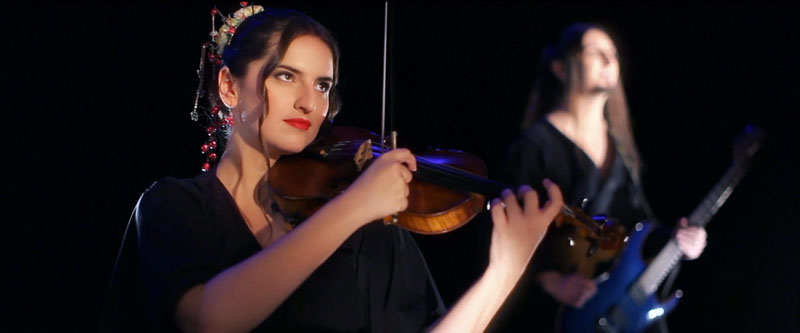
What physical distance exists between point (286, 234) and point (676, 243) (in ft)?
4.30

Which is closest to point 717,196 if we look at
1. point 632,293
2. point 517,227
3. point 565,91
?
point 632,293

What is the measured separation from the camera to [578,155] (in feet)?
6.34

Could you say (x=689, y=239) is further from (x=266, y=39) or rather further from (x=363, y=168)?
(x=266, y=39)

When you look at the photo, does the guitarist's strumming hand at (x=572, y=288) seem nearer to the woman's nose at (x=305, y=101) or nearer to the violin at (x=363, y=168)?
the violin at (x=363, y=168)

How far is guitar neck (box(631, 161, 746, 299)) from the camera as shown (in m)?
1.89

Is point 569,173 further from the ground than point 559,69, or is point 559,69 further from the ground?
point 559,69

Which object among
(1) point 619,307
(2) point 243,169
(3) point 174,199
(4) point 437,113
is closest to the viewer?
(3) point 174,199

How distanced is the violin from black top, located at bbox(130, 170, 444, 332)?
106 mm

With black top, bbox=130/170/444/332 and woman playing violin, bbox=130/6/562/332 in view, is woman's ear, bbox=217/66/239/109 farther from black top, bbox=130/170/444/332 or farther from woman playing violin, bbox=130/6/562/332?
black top, bbox=130/170/444/332

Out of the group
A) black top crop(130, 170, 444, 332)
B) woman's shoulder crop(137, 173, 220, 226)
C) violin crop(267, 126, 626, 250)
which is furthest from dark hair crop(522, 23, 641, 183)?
woman's shoulder crop(137, 173, 220, 226)

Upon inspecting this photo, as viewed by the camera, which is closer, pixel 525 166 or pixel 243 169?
pixel 243 169

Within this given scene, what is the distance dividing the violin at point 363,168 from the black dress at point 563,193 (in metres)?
0.48

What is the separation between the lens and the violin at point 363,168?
1.19m

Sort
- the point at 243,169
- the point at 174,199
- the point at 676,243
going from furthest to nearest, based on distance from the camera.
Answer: the point at 676,243 → the point at 243,169 → the point at 174,199
